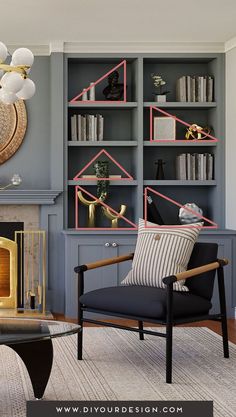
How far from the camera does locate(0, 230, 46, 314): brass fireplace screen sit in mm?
6719

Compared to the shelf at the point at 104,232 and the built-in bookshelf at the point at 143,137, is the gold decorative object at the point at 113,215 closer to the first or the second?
the built-in bookshelf at the point at 143,137

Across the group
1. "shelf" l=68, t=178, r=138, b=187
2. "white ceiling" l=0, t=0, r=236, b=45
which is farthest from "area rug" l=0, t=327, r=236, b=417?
"white ceiling" l=0, t=0, r=236, b=45

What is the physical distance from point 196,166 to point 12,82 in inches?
122

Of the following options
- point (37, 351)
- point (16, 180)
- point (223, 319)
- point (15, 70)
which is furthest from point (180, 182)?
point (37, 351)

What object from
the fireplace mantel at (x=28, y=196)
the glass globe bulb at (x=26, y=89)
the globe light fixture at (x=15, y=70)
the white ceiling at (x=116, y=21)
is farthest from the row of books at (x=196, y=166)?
the globe light fixture at (x=15, y=70)

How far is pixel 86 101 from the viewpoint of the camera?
6.93 m

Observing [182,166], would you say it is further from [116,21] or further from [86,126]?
[116,21]

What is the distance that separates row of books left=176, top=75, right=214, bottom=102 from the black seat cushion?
106 inches

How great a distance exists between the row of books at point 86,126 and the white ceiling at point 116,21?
71 centimetres

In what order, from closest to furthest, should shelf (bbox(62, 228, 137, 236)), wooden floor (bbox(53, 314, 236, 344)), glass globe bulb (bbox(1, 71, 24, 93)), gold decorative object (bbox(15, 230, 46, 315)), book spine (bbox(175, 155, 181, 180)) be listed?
glass globe bulb (bbox(1, 71, 24, 93))
wooden floor (bbox(53, 314, 236, 344))
shelf (bbox(62, 228, 137, 236))
gold decorative object (bbox(15, 230, 46, 315))
book spine (bbox(175, 155, 181, 180))

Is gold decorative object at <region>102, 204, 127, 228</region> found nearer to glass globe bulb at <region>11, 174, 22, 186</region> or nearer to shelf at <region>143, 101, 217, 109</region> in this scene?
glass globe bulb at <region>11, 174, 22, 186</region>

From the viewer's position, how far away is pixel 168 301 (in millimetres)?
4340

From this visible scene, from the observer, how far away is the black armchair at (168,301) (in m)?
4.38

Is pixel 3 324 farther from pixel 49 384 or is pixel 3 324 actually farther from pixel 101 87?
pixel 101 87
